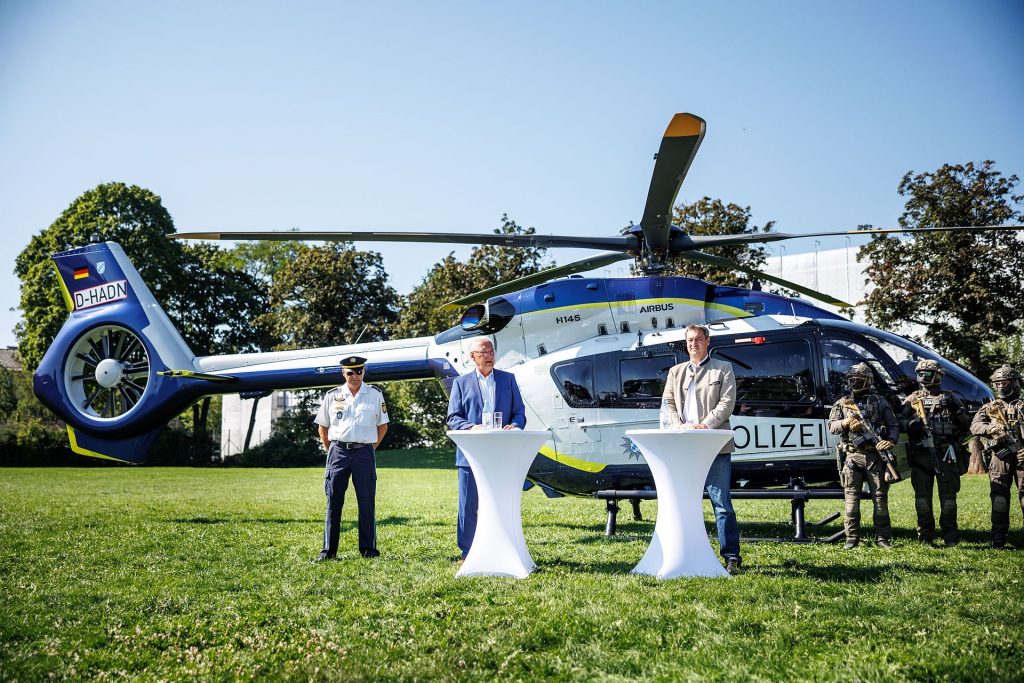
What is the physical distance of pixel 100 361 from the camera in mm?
11648

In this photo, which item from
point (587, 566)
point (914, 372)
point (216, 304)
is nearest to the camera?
point (587, 566)

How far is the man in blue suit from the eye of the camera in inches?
238

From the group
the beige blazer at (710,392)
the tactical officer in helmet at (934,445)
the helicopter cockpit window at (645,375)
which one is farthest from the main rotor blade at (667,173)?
the tactical officer in helmet at (934,445)

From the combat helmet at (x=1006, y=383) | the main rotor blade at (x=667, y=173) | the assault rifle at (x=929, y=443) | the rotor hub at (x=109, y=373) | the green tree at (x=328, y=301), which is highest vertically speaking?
the green tree at (x=328, y=301)

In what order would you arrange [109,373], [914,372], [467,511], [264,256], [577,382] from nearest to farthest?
1. [467,511]
2. [914,372]
3. [577,382]
4. [109,373]
5. [264,256]

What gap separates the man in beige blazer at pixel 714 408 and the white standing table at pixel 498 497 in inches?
44.4

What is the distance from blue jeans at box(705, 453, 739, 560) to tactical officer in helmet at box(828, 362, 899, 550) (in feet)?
6.80

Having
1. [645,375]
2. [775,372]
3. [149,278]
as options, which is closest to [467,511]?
[645,375]

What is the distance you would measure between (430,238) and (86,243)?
92.4 ft

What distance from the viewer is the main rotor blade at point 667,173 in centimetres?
586

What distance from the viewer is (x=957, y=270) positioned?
2083 centimetres

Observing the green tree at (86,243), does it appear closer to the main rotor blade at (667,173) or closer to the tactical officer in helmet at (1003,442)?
the main rotor blade at (667,173)

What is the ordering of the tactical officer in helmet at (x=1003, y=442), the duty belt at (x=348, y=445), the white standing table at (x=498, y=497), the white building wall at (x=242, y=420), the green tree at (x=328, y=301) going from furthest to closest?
the white building wall at (x=242, y=420) → the green tree at (x=328, y=301) → the tactical officer in helmet at (x=1003, y=442) → the duty belt at (x=348, y=445) → the white standing table at (x=498, y=497)

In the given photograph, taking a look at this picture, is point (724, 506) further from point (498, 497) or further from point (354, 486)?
point (354, 486)
